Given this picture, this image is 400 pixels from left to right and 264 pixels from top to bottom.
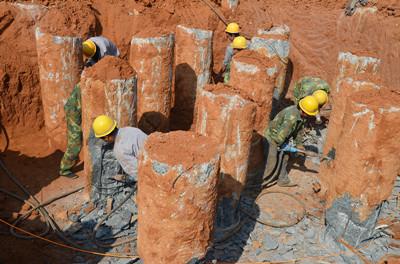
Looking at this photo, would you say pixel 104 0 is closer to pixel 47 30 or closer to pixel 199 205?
pixel 47 30

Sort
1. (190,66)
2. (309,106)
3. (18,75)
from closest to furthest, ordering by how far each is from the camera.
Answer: (309,106) → (18,75) → (190,66)

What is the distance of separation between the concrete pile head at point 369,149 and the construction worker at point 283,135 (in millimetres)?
1158

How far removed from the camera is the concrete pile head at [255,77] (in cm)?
619

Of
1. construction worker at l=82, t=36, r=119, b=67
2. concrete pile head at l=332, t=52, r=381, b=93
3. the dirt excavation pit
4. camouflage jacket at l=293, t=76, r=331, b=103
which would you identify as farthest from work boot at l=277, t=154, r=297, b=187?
construction worker at l=82, t=36, r=119, b=67

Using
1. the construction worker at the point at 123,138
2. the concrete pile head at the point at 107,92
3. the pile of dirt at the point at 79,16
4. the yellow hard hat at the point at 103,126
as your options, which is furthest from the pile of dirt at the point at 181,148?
the pile of dirt at the point at 79,16

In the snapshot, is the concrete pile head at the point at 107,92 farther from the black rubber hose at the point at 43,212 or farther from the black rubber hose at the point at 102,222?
the black rubber hose at the point at 43,212

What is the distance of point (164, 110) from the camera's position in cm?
762

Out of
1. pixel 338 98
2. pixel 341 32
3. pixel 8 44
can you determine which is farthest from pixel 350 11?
pixel 8 44

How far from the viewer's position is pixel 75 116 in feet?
21.0

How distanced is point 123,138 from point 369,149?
3272mm

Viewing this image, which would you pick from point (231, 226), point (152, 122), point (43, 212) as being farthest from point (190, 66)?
point (43, 212)

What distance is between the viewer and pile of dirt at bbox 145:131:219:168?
3.49 m

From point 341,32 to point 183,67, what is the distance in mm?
5295

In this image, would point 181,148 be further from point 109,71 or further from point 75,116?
point 75,116
